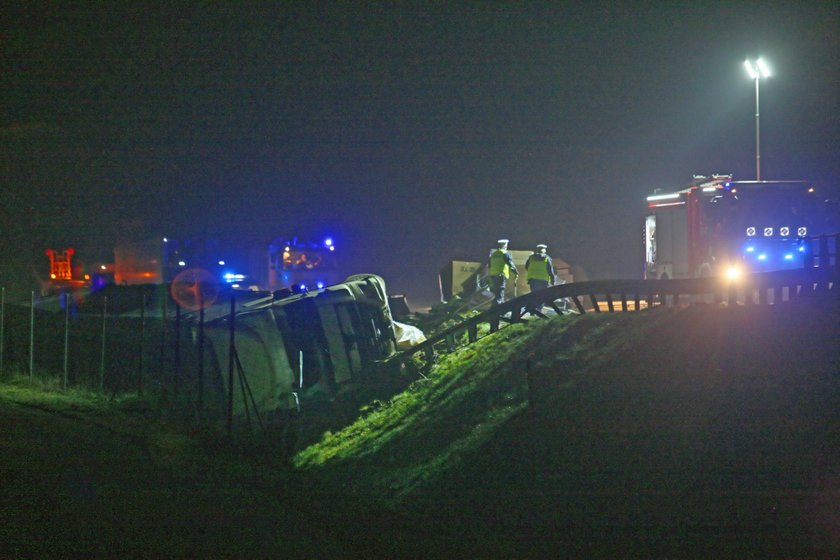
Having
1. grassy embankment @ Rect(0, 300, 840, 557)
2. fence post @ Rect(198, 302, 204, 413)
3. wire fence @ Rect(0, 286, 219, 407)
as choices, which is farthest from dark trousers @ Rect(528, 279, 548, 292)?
fence post @ Rect(198, 302, 204, 413)

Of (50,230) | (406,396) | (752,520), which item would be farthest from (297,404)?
(50,230)

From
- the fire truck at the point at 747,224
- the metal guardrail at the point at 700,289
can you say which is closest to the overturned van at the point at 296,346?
the metal guardrail at the point at 700,289

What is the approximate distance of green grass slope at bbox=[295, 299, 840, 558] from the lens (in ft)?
23.1

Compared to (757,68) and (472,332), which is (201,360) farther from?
(757,68)

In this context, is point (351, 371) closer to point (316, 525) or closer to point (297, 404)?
point (297, 404)

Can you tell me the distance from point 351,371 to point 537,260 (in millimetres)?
5365

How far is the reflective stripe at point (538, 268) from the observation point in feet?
65.5

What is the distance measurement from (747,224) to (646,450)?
14.6 metres

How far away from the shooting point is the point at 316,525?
7.91 m

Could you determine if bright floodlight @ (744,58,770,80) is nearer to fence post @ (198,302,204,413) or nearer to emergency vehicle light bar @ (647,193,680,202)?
emergency vehicle light bar @ (647,193,680,202)

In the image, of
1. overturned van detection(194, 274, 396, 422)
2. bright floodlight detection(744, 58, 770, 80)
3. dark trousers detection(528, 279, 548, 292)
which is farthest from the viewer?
bright floodlight detection(744, 58, 770, 80)

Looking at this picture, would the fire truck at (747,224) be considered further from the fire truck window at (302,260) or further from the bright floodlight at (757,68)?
the fire truck window at (302,260)

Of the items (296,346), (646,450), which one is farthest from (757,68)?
(646,450)

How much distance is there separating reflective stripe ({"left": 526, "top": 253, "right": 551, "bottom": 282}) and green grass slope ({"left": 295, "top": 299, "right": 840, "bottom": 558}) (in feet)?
25.1
